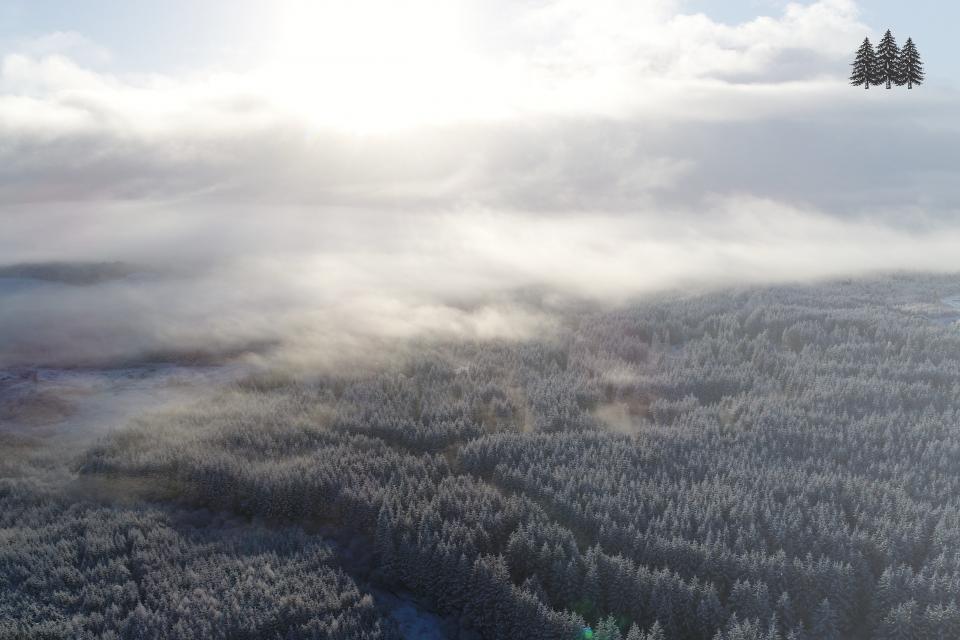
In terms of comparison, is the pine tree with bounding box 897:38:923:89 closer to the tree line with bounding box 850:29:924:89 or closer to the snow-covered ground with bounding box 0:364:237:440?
the tree line with bounding box 850:29:924:89

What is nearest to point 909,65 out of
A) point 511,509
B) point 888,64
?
point 888,64

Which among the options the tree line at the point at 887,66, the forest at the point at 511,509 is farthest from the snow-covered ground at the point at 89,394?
the tree line at the point at 887,66

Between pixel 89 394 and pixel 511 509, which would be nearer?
pixel 511 509

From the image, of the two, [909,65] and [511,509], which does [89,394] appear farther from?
[909,65]

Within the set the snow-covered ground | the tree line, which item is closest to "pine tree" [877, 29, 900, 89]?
the tree line

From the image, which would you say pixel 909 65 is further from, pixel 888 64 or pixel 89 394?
pixel 89 394

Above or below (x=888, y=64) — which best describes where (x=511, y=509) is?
below

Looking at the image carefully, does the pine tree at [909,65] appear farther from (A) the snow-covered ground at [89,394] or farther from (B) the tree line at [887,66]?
(A) the snow-covered ground at [89,394]

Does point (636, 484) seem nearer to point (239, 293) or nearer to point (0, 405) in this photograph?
point (0, 405)
